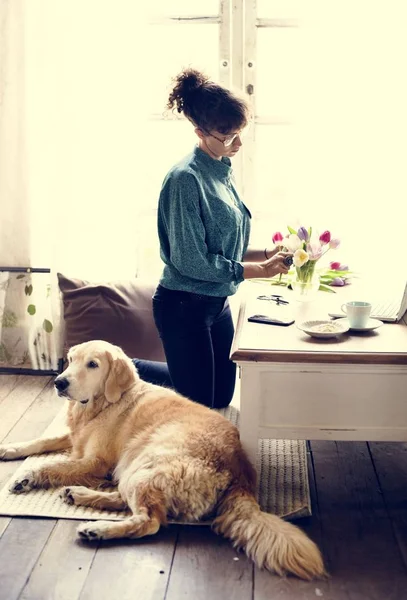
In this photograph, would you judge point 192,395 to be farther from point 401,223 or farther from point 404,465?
point 401,223

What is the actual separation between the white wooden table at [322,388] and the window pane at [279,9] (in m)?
1.78

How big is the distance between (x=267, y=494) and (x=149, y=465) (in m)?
0.44

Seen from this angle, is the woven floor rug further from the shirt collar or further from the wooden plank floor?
the shirt collar

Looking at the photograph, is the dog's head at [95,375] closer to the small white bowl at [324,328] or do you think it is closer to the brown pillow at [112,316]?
the small white bowl at [324,328]

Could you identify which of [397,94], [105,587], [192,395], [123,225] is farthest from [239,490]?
[397,94]

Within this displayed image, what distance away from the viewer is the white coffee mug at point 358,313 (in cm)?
239

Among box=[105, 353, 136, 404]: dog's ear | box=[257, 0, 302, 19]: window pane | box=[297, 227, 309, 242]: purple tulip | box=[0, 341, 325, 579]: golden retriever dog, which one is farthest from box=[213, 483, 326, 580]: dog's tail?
box=[257, 0, 302, 19]: window pane

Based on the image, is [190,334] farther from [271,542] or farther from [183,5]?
[183,5]

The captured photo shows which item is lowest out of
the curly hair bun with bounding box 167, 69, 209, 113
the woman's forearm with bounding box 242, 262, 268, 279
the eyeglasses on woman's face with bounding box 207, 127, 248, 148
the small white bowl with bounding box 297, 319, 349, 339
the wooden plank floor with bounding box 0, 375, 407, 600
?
the wooden plank floor with bounding box 0, 375, 407, 600

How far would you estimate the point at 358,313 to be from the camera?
7.88ft

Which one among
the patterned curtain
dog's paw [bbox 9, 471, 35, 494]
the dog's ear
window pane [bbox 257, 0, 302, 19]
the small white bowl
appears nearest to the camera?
the small white bowl

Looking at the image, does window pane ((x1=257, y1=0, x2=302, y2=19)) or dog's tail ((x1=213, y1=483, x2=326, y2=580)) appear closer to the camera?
dog's tail ((x1=213, y1=483, x2=326, y2=580))

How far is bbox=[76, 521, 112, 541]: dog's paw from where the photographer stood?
219cm

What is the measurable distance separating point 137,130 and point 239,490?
194 centimetres
